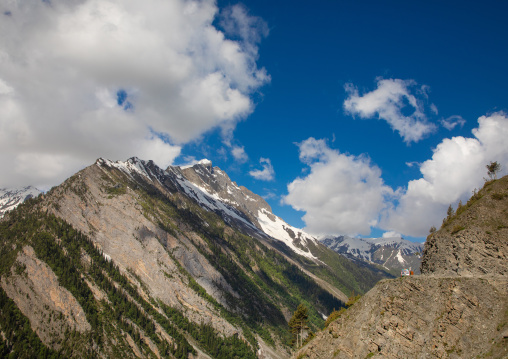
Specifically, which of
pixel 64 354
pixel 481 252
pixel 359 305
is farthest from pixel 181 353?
pixel 481 252

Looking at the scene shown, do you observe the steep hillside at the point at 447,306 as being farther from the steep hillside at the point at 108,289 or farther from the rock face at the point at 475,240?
the steep hillside at the point at 108,289

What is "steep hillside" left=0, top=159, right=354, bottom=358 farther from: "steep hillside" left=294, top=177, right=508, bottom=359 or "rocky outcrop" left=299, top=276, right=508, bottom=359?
"rocky outcrop" left=299, top=276, right=508, bottom=359

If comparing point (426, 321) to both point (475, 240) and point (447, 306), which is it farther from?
point (475, 240)

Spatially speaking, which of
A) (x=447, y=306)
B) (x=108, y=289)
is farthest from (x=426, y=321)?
(x=108, y=289)

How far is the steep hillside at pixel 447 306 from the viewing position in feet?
89.9

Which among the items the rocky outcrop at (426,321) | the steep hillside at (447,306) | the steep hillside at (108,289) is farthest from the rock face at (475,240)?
the steep hillside at (108,289)

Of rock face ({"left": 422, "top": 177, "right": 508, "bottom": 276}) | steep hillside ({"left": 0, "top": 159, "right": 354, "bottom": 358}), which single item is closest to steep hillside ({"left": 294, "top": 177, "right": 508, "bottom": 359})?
rock face ({"left": 422, "top": 177, "right": 508, "bottom": 276})

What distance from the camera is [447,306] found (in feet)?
97.0

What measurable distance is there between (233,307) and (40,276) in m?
111

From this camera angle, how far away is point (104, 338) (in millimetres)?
121438

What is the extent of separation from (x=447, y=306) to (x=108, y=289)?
151308mm

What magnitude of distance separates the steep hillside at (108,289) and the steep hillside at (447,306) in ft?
393

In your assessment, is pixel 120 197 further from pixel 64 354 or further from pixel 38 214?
pixel 64 354

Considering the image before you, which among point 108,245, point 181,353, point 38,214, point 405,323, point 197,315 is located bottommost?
point 181,353
